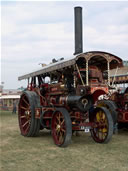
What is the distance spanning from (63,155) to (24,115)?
3.51 m

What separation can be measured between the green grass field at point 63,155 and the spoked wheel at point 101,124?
20 centimetres

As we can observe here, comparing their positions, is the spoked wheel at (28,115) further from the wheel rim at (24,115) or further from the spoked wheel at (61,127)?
the spoked wheel at (61,127)

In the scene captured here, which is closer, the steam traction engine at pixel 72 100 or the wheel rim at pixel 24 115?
the steam traction engine at pixel 72 100

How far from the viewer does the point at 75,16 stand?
1089cm

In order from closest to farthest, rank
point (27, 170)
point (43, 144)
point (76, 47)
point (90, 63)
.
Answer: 1. point (27, 170)
2. point (43, 144)
3. point (90, 63)
4. point (76, 47)

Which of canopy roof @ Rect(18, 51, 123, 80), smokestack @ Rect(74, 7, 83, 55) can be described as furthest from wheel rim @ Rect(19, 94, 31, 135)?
smokestack @ Rect(74, 7, 83, 55)

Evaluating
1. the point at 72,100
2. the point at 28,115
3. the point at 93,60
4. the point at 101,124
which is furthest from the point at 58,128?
the point at 93,60

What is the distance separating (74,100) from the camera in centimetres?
622

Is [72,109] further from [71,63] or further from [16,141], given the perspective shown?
[16,141]

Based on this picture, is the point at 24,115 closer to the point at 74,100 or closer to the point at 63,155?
the point at 74,100

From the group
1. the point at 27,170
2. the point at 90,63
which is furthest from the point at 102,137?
the point at 27,170

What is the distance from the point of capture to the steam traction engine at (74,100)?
20.4 feet

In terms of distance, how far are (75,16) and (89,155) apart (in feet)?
23.6

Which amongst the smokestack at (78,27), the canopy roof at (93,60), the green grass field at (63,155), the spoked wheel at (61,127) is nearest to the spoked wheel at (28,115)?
the green grass field at (63,155)
